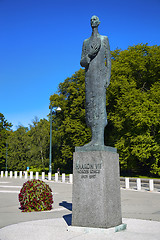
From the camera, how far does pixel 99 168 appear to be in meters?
6.87

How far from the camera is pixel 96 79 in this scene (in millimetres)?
7617

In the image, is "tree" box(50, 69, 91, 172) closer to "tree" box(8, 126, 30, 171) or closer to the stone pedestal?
"tree" box(8, 126, 30, 171)

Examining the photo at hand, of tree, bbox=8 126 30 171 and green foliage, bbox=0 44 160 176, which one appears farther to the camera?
tree, bbox=8 126 30 171

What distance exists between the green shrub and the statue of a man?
4889mm

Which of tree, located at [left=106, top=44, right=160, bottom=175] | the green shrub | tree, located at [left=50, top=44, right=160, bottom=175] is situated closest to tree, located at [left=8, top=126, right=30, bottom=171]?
tree, located at [left=50, top=44, right=160, bottom=175]

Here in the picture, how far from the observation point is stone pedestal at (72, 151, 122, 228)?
6.71 metres

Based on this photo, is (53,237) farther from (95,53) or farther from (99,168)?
(95,53)

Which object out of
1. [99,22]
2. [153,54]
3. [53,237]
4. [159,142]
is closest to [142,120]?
[159,142]

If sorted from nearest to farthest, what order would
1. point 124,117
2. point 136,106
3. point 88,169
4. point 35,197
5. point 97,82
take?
1. point 88,169
2. point 97,82
3. point 35,197
4. point 136,106
5. point 124,117

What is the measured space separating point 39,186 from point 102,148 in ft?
17.2

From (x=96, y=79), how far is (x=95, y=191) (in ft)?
9.55

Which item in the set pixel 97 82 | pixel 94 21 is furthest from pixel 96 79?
pixel 94 21

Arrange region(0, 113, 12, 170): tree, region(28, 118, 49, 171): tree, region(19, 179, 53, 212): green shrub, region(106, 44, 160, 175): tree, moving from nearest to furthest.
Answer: region(19, 179, 53, 212): green shrub → region(106, 44, 160, 175): tree → region(28, 118, 49, 171): tree → region(0, 113, 12, 170): tree

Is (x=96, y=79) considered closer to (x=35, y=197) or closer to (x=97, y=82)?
(x=97, y=82)
